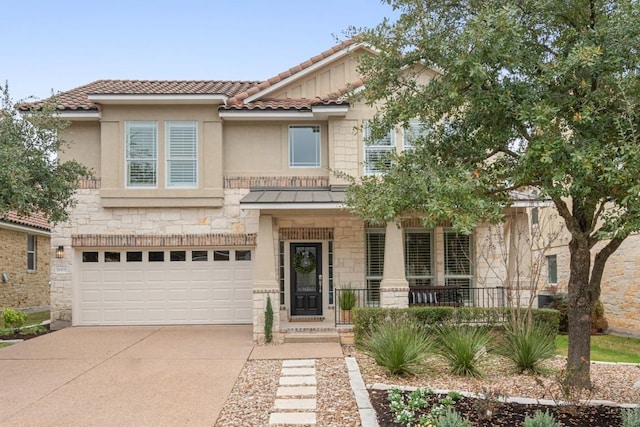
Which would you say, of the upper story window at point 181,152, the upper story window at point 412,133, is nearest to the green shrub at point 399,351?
the upper story window at point 412,133

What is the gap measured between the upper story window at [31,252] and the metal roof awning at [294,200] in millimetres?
13734

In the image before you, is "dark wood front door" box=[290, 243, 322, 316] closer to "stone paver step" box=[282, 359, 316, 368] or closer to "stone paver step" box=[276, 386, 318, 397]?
"stone paver step" box=[282, 359, 316, 368]

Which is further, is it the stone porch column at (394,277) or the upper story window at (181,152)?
the upper story window at (181,152)

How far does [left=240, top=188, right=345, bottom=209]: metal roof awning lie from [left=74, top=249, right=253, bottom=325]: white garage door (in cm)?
290

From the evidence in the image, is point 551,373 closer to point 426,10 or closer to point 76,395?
point 426,10

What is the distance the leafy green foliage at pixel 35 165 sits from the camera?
1011 centimetres

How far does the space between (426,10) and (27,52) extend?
55.0 feet

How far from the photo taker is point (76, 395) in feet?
26.1

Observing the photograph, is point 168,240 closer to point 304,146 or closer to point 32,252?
point 304,146

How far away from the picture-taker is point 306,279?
1527 centimetres

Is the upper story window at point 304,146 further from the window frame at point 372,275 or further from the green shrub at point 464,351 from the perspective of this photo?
the green shrub at point 464,351

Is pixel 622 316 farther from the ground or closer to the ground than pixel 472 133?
closer to the ground

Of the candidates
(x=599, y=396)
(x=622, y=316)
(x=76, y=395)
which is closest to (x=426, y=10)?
(x=599, y=396)

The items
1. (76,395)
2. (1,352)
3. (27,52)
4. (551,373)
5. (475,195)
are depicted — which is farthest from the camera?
(27,52)
